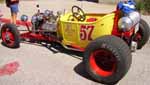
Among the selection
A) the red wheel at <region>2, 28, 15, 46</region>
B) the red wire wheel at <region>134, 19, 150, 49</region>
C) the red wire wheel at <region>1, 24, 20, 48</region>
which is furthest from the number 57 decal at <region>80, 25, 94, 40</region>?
the red wheel at <region>2, 28, 15, 46</region>

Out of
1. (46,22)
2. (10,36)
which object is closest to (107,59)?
(46,22)

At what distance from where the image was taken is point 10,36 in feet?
24.3

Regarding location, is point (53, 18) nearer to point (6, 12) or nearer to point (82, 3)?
point (6, 12)

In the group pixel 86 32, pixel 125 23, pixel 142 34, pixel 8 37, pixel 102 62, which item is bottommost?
pixel 102 62

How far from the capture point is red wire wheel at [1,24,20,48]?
23.7 feet

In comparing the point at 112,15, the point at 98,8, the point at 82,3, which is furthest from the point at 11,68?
the point at 82,3

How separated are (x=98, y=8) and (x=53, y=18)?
523cm

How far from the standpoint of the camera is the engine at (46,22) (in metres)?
7.18

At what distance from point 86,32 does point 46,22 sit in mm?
1353

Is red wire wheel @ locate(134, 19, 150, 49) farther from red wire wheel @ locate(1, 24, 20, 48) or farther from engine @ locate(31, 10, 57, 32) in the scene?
red wire wheel @ locate(1, 24, 20, 48)

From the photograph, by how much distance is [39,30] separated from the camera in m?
7.41

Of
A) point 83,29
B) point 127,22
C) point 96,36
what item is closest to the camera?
point 127,22

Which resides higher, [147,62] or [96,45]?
[96,45]

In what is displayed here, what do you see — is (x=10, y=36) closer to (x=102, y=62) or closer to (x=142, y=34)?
(x=102, y=62)
